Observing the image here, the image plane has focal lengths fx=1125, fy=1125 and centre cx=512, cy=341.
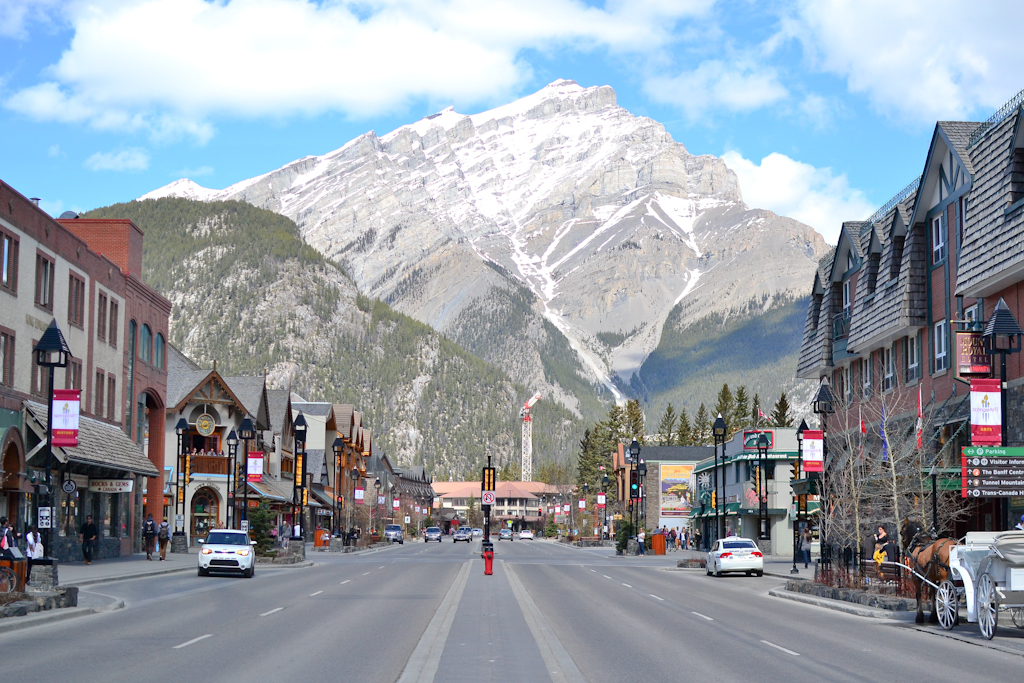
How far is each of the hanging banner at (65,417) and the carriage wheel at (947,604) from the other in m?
21.2

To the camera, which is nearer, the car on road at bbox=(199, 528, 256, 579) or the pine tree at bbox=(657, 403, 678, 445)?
the car on road at bbox=(199, 528, 256, 579)

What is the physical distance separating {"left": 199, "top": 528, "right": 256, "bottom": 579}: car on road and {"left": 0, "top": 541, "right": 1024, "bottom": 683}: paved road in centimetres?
586

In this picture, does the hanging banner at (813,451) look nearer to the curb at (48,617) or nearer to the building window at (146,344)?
the curb at (48,617)

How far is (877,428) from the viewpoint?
42.5 metres

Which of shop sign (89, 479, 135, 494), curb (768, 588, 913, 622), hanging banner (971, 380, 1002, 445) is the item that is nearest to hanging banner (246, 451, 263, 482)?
shop sign (89, 479, 135, 494)

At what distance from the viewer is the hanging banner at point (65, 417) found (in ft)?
96.5

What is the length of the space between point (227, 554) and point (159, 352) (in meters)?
21.9

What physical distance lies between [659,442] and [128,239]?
123m

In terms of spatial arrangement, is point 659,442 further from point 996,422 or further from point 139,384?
point 996,422

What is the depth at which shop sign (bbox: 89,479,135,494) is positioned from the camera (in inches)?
1758

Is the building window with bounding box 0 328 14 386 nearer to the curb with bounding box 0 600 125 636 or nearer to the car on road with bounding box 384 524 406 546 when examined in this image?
the curb with bounding box 0 600 125 636

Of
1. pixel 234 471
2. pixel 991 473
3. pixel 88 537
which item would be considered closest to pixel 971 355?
pixel 991 473

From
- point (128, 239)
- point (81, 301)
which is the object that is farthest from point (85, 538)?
point (128, 239)

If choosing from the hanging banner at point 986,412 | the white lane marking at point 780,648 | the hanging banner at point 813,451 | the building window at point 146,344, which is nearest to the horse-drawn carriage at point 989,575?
the white lane marking at point 780,648
